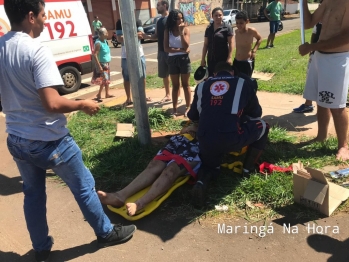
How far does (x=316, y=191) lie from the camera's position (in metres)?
2.90

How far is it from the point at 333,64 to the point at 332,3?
0.66m

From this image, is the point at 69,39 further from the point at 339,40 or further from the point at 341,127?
the point at 341,127

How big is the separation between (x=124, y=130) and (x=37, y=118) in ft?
9.14

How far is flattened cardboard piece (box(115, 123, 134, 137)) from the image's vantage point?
492cm

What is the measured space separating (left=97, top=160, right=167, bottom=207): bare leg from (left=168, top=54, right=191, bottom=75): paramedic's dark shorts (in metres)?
2.51

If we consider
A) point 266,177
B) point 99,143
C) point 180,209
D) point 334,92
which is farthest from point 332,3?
point 99,143

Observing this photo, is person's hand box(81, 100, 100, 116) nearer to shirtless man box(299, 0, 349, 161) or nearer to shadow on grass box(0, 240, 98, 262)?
shadow on grass box(0, 240, 98, 262)

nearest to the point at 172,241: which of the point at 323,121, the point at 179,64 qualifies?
the point at 323,121

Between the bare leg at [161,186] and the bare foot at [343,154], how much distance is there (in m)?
1.74

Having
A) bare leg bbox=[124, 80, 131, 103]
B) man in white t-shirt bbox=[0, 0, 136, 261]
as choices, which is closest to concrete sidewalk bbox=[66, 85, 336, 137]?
bare leg bbox=[124, 80, 131, 103]

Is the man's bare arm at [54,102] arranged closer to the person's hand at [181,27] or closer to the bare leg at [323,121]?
the bare leg at [323,121]

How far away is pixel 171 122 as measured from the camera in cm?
555

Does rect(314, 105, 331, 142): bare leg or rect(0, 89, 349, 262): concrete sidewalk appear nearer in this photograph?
rect(0, 89, 349, 262): concrete sidewalk

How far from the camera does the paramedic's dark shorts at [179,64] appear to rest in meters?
5.53
